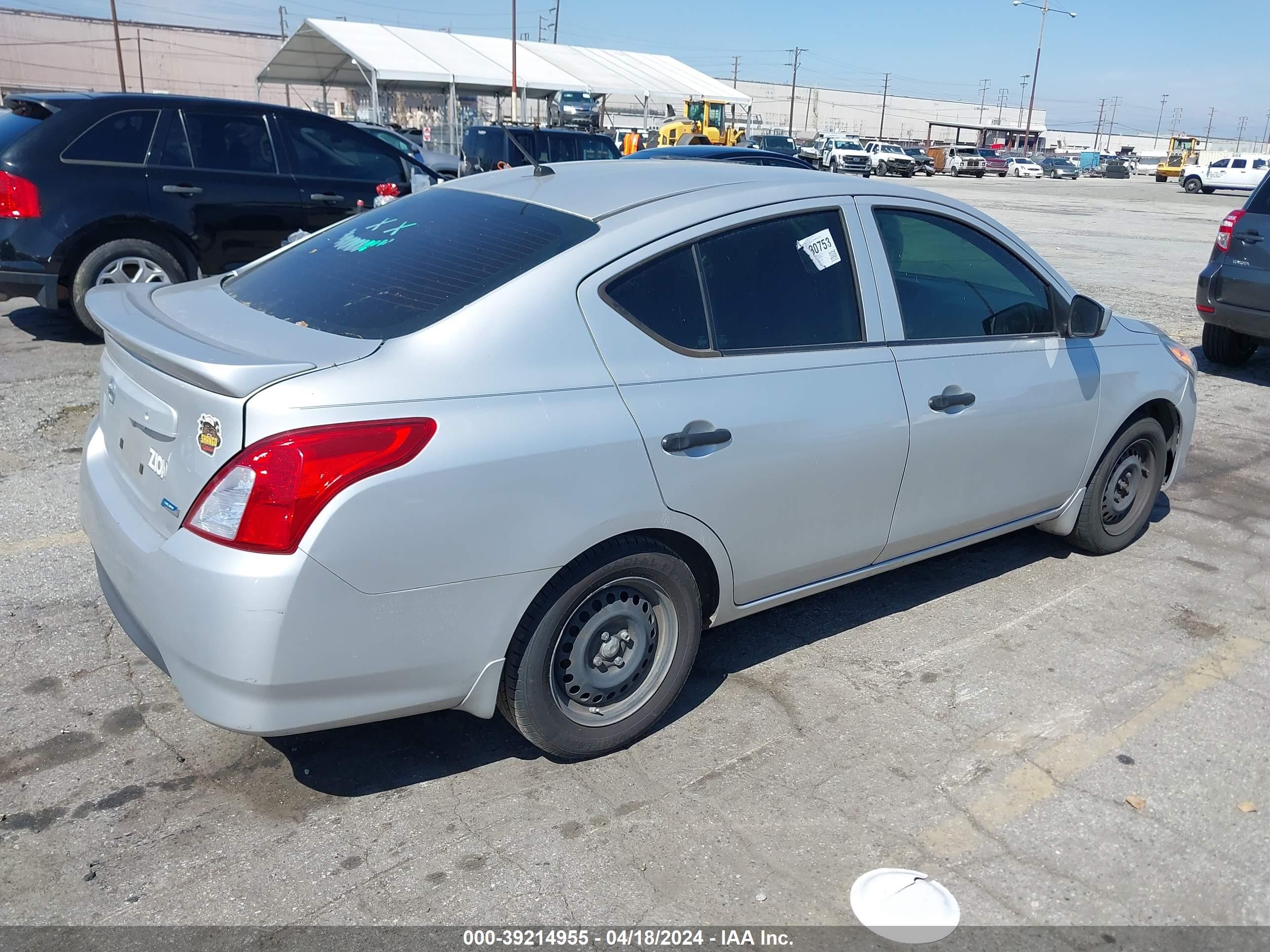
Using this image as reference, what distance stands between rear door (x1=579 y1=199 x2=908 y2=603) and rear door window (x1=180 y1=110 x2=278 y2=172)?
6011 mm

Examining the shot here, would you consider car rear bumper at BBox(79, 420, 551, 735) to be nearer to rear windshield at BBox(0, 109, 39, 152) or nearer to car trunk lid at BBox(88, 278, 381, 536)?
car trunk lid at BBox(88, 278, 381, 536)

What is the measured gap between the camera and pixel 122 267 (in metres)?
7.47

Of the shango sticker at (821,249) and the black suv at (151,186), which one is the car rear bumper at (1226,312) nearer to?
the shango sticker at (821,249)

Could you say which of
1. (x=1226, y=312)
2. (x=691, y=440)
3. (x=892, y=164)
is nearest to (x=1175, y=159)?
(x=892, y=164)

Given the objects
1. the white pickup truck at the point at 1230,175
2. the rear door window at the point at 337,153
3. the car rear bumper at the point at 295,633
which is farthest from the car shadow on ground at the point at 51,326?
the white pickup truck at the point at 1230,175

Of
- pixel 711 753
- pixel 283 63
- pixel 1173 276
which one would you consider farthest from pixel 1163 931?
pixel 283 63

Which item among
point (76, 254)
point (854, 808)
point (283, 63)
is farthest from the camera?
point (283, 63)

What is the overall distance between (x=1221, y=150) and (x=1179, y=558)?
416ft

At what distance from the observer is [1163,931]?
100 inches

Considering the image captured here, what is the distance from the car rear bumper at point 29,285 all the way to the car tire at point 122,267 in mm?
136

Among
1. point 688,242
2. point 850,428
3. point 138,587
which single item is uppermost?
point 688,242

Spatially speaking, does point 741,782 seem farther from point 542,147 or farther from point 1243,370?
point 542,147

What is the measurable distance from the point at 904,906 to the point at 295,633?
1.67 meters

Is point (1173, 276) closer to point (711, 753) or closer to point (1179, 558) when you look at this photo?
point (1179, 558)
